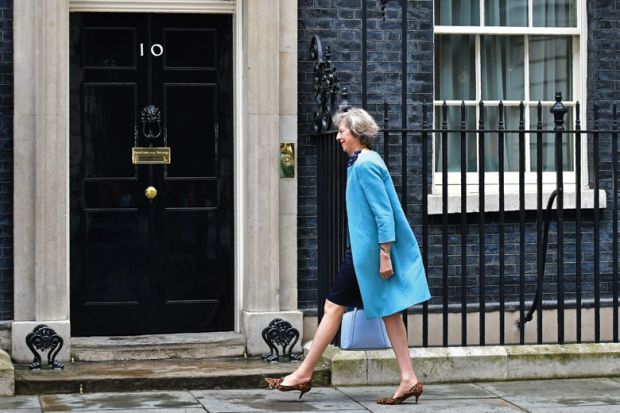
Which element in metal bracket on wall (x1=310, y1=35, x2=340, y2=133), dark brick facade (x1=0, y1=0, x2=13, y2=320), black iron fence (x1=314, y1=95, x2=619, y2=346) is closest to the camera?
metal bracket on wall (x1=310, y1=35, x2=340, y2=133)

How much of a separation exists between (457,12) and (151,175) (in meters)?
2.63

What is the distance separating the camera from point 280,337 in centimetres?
953

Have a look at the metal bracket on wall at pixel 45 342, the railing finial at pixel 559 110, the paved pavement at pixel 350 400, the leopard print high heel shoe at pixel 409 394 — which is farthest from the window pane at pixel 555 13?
the metal bracket on wall at pixel 45 342

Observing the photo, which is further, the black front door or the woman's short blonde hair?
the black front door

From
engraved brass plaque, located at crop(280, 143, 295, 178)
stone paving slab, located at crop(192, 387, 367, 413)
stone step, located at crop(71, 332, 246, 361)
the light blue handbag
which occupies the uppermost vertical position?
engraved brass plaque, located at crop(280, 143, 295, 178)

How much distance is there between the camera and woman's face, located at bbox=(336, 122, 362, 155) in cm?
808

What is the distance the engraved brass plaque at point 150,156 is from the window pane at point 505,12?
267 centimetres

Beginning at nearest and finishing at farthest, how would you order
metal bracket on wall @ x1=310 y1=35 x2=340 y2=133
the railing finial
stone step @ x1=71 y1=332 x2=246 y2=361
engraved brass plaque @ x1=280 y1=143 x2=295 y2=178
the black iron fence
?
the railing finial
metal bracket on wall @ x1=310 y1=35 x2=340 y2=133
the black iron fence
stone step @ x1=71 y1=332 x2=246 y2=361
engraved brass plaque @ x1=280 y1=143 x2=295 y2=178

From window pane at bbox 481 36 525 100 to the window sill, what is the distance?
82 centimetres

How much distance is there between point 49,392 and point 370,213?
2.36m

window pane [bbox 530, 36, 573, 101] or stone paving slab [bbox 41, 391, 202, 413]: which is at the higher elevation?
window pane [bbox 530, 36, 573, 101]

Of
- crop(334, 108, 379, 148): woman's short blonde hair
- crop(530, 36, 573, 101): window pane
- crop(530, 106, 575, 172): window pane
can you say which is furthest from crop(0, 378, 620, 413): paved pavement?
crop(530, 36, 573, 101): window pane

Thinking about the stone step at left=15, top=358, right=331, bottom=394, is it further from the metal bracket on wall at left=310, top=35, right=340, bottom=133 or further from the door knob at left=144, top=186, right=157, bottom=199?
the metal bracket on wall at left=310, top=35, right=340, bottom=133

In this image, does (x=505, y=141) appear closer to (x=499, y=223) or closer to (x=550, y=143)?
(x=550, y=143)
